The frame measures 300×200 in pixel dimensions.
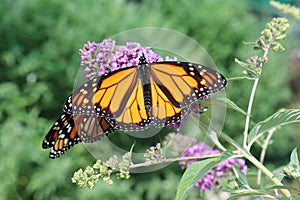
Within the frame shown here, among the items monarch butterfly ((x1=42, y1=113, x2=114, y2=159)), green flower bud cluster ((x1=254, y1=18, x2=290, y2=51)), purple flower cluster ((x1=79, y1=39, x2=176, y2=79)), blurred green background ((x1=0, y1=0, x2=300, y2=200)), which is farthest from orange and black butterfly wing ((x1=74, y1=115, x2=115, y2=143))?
blurred green background ((x1=0, y1=0, x2=300, y2=200))

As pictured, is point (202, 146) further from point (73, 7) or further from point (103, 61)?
point (73, 7)

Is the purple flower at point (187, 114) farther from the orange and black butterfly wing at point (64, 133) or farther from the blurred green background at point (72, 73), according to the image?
the blurred green background at point (72, 73)

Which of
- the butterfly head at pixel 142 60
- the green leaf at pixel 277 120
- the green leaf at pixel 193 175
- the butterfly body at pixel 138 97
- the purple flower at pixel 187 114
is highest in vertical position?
the butterfly head at pixel 142 60

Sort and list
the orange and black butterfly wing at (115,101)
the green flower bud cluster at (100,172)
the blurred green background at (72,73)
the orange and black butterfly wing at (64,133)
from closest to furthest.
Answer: the green flower bud cluster at (100,172) < the orange and black butterfly wing at (115,101) < the orange and black butterfly wing at (64,133) < the blurred green background at (72,73)

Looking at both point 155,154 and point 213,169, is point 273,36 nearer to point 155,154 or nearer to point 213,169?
point 155,154

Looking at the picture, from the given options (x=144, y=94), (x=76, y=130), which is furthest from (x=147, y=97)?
(x=76, y=130)

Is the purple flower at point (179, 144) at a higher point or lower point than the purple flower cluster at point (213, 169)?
higher

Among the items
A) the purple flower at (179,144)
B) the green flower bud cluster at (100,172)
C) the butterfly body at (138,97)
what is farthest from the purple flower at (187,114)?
the purple flower at (179,144)
